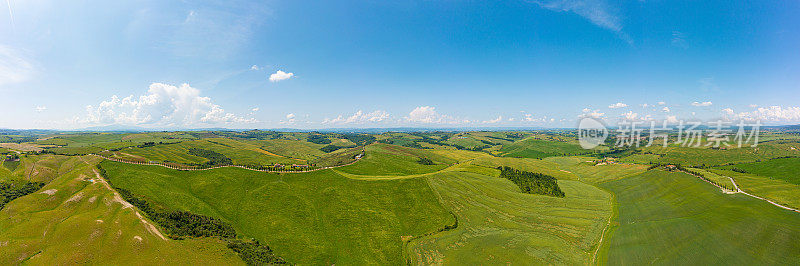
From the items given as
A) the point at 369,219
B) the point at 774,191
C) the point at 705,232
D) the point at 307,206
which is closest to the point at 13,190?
the point at 307,206

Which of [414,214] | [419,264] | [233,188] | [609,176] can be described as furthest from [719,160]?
[233,188]

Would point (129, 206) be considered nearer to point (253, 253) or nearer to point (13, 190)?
point (253, 253)

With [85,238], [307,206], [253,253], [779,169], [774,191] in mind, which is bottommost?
[253,253]

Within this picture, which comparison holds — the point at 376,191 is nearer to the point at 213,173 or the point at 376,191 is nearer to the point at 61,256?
the point at 213,173

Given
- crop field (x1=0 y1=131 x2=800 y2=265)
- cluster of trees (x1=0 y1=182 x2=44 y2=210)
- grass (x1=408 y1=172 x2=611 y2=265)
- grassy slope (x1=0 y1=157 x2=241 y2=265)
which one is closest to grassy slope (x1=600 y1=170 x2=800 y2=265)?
crop field (x1=0 y1=131 x2=800 y2=265)

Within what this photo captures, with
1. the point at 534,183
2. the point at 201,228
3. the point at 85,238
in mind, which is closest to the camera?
the point at 85,238

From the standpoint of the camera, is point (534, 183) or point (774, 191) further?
point (534, 183)

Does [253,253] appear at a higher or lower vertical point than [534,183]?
higher

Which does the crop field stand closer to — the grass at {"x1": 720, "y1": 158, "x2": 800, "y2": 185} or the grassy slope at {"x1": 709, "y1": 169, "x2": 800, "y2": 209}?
the grassy slope at {"x1": 709, "y1": 169, "x2": 800, "y2": 209}
